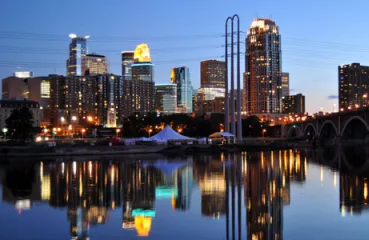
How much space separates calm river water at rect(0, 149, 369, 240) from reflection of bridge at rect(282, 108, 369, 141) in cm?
8346

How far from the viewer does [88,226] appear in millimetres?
21016

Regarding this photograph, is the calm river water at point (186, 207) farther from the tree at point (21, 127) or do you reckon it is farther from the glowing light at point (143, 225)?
the tree at point (21, 127)

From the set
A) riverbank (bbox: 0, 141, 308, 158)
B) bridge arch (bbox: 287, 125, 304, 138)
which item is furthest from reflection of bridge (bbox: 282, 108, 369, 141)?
riverbank (bbox: 0, 141, 308, 158)

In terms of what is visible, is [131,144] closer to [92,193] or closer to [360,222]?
[92,193]

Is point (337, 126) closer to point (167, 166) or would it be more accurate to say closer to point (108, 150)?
point (108, 150)

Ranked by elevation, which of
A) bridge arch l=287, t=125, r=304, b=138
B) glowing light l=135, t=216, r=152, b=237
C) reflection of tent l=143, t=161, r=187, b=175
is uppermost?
bridge arch l=287, t=125, r=304, b=138

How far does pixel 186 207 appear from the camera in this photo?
1025 inches

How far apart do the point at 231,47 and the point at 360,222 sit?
288 feet

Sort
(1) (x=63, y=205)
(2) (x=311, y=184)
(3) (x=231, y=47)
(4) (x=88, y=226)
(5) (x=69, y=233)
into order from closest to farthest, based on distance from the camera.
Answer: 1. (5) (x=69, y=233)
2. (4) (x=88, y=226)
3. (1) (x=63, y=205)
4. (2) (x=311, y=184)
5. (3) (x=231, y=47)

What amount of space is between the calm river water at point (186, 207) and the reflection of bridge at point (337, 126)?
3286 inches

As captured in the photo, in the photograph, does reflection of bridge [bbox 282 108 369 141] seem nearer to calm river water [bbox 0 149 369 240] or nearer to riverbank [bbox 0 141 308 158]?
riverbank [bbox 0 141 308 158]

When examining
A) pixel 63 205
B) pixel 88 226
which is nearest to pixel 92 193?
pixel 63 205

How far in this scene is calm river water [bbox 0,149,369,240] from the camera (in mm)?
19922

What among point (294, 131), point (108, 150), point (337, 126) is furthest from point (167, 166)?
point (294, 131)
